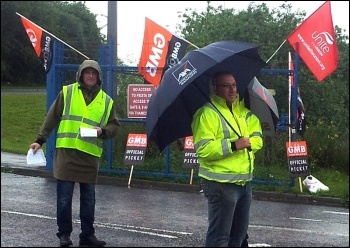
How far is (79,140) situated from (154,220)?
2.82m

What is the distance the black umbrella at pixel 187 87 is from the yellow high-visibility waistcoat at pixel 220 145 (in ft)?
0.59

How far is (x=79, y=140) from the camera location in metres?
6.53

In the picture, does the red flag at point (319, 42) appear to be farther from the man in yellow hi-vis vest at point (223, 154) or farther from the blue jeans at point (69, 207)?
the man in yellow hi-vis vest at point (223, 154)

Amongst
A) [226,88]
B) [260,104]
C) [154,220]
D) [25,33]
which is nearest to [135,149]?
[154,220]

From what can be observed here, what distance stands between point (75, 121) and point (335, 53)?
292 inches

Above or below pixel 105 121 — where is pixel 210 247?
below

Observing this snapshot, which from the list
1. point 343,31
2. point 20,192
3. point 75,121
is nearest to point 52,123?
point 75,121

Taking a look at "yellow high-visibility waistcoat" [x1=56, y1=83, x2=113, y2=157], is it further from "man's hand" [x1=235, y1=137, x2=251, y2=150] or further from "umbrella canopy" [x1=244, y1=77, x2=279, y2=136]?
"man's hand" [x1=235, y1=137, x2=251, y2=150]

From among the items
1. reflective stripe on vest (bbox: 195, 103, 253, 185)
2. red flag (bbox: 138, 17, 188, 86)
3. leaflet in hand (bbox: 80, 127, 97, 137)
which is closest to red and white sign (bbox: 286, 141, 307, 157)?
red flag (bbox: 138, 17, 188, 86)

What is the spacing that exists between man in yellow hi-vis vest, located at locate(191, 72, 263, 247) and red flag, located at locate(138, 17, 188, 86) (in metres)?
8.40

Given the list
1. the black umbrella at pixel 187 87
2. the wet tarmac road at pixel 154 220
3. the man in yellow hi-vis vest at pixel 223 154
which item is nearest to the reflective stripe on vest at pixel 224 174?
the man in yellow hi-vis vest at pixel 223 154

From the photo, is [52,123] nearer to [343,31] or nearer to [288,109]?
[288,109]

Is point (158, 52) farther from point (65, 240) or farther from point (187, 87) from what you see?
point (187, 87)

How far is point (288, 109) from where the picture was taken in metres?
13.8
